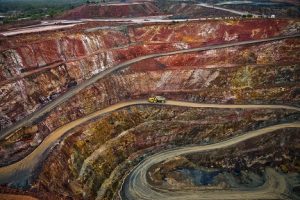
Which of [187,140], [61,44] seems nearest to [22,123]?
[61,44]

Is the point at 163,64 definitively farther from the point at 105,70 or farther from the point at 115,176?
the point at 115,176

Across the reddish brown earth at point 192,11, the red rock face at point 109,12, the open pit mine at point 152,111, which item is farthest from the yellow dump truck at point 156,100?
the red rock face at point 109,12

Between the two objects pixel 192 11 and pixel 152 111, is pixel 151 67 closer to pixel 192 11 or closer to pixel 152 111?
pixel 152 111

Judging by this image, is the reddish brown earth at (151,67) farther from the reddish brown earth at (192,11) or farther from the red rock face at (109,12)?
the red rock face at (109,12)

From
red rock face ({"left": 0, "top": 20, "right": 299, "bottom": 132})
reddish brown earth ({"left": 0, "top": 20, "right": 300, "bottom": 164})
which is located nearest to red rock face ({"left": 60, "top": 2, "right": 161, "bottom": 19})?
reddish brown earth ({"left": 0, "top": 20, "right": 300, "bottom": 164})

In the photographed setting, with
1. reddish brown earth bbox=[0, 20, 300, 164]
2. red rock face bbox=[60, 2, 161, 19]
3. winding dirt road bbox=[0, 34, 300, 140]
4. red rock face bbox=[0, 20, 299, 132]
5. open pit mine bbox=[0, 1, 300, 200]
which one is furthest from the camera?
red rock face bbox=[60, 2, 161, 19]

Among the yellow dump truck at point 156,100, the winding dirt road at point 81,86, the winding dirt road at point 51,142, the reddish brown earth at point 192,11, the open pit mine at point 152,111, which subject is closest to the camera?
the winding dirt road at point 51,142

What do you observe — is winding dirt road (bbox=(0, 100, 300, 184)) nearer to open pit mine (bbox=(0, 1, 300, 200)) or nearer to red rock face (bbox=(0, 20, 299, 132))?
open pit mine (bbox=(0, 1, 300, 200))

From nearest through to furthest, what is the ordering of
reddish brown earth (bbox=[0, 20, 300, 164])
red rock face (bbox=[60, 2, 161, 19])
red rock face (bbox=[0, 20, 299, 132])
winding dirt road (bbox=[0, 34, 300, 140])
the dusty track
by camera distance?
the dusty track → winding dirt road (bbox=[0, 34, 300, 140]) → red rock face (bbox=[0, 20, 299, 132]) → reddish brown earth (bbox=[0, 20, 300, 164]) → red rock face (bbox=[60, 2, 161, 19])

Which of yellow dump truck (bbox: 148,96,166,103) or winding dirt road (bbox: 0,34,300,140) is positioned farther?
yellow dump truck (bbox: 148,96,166,103)
